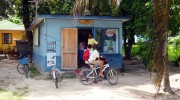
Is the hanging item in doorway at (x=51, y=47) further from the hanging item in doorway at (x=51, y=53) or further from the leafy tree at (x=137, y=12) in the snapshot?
the leafy tree at (x=137, y=12)

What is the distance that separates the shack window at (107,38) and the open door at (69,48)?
51.8 inches

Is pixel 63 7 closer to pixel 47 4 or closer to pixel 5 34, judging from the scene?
pixel 47 4

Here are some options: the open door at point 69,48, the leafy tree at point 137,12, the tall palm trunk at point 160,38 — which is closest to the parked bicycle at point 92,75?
the open door at point 69,48

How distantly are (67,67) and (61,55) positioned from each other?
0.64 m

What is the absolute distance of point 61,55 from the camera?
52.9ft

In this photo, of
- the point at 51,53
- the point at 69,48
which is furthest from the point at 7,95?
the point at 69,48

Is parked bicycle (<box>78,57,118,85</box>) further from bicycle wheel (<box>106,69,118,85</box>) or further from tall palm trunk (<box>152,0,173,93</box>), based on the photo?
tall palm trunk (<box>152,0,173,93</box>)

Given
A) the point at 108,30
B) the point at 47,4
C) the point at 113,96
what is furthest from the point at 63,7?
the point at 113,96

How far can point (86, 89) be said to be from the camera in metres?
12.4

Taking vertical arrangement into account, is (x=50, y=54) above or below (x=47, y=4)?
below

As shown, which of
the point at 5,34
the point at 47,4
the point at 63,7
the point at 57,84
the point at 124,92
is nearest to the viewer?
the point at 124,92

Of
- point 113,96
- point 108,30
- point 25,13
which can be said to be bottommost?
point 113,96

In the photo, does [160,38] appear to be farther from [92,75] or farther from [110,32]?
[110,32]

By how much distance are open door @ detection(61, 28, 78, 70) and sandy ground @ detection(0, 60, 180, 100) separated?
1.37 metres
